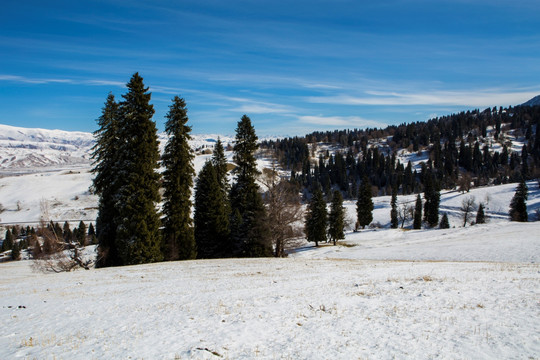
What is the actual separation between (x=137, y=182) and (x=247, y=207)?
12224 mm

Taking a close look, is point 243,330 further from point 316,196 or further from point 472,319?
point 316,196

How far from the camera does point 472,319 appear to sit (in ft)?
32.8

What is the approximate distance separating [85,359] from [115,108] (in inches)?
1139

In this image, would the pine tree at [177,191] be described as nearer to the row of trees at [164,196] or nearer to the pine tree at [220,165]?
the row of trees at [164,196]

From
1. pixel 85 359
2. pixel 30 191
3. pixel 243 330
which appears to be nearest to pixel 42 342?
pixel 85 359

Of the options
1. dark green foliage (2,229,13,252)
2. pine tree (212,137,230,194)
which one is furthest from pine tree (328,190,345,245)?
dark green foliage (2,229,13,252)

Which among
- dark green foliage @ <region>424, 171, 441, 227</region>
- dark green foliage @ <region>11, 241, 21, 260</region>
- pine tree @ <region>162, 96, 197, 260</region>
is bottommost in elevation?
dark green foliage @ <region>11, 241, 21, 260</region>

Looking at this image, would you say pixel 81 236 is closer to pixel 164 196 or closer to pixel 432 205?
pixel 164 196

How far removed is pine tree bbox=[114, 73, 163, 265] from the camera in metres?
27.0

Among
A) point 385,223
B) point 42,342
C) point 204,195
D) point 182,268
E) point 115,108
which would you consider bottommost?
point 385,223

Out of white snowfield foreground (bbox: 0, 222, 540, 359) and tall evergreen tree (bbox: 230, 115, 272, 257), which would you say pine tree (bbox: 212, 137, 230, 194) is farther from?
white snowfield foreground (bbox: 0, 222, 540, 359)

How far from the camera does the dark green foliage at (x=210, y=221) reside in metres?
36.8

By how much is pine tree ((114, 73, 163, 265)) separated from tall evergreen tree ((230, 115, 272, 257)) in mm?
9825

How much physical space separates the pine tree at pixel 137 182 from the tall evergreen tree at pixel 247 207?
32.2 feet
